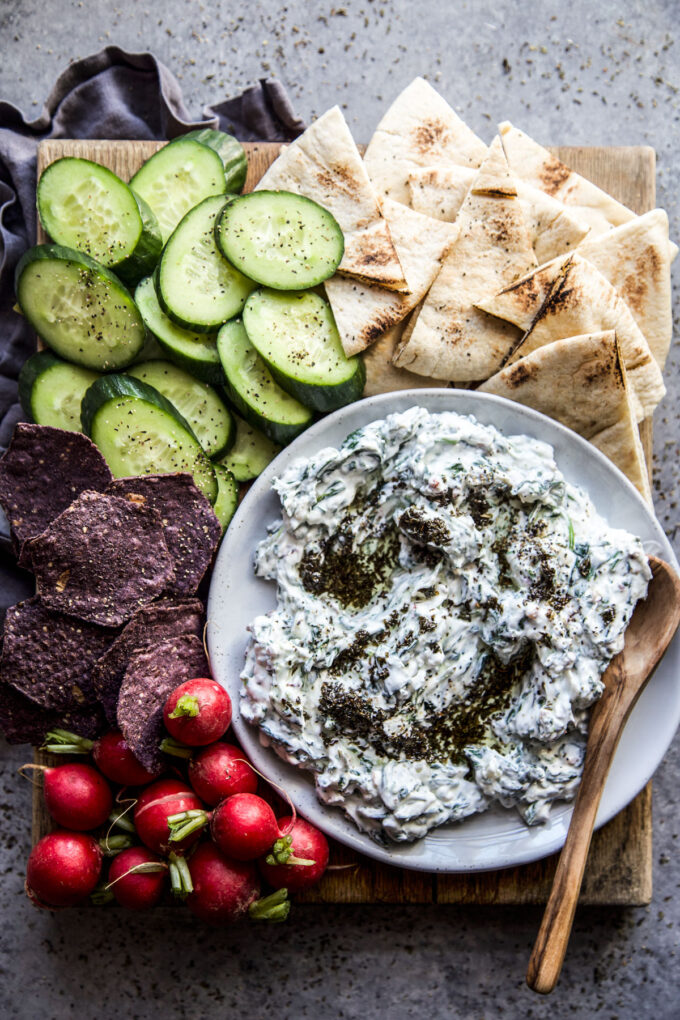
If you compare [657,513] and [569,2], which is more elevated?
[569,2]

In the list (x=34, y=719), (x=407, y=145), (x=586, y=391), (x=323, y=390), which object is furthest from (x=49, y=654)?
(x=407, y=145)

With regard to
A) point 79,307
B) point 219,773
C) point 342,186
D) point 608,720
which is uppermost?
point 342,186

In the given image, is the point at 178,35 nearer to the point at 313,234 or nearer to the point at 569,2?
the point at 313,234

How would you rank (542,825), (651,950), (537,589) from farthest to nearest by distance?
(651,950) → (542,825) → (537,589)

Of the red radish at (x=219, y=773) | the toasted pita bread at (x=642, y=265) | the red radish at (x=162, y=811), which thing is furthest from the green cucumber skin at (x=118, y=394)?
the toasted pita bread at (x=642, y=265)

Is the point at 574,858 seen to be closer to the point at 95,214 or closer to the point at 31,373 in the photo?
the point at 31,373

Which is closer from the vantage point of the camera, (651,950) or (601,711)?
(601,711)

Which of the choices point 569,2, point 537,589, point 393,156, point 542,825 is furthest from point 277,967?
point 569,2

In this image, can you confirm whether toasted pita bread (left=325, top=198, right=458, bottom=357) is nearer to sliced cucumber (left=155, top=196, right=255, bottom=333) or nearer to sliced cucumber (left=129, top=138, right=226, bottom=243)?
sliced cucumber (left=155, top=196, right=255, bottom=333)
